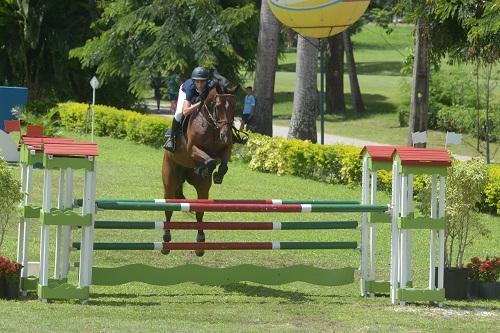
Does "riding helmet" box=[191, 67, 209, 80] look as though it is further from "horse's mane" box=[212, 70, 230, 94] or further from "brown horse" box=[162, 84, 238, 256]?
"brown horse" box=[162, 84, 238, 256]

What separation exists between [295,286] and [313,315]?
2.31 meters

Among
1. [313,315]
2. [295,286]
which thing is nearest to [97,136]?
[295,286]

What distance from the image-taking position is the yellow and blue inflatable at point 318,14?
1727 centimetres

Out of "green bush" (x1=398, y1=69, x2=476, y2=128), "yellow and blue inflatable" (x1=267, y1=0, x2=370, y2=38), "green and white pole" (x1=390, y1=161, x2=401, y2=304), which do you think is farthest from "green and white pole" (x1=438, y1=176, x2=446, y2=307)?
"green bush" (x1=398, y1=69, x2=476, y2=128)

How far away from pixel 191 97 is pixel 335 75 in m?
35.2

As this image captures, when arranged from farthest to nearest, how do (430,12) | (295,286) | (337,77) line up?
(337,77) → (430,12) → (295,286)

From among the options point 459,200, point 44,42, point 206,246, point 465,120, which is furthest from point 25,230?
point 44,42

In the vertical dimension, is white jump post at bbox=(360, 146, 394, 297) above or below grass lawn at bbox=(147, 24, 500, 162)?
below

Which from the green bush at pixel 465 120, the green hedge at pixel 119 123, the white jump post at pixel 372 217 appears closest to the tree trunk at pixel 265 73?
the green hedge at pixel 119 123

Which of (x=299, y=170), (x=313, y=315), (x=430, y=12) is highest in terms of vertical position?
(x=430, y=12)

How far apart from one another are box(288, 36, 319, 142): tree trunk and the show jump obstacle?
673 inches

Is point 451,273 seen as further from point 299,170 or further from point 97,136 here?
point 97,136

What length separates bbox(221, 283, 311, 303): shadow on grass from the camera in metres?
13.1

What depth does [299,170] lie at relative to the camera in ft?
90.2
